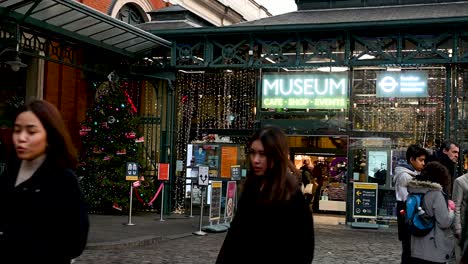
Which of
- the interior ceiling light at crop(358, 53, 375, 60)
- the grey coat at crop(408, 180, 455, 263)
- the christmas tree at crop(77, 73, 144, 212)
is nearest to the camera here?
the grey coat at crop(408, 180, 455, 263)

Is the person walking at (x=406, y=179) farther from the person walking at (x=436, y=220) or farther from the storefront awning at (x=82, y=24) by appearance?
→ the storefront awning at (x=82, y=24)

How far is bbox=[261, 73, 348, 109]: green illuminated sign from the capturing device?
693 inches

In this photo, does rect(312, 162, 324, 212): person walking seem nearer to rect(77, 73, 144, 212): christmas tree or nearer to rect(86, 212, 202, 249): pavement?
rect(86, 212, 202, 249): pavement

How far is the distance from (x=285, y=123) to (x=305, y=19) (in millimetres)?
3175

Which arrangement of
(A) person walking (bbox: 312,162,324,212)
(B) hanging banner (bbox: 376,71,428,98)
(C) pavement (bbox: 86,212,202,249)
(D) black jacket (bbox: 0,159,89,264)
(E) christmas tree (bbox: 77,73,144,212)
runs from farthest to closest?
(A) person walking (bbox: 312,162,324,212) → (E) christmas tree (bbox: 77,73,144,212) → (B) hanging banner (bbox: 376,71,428,98) → (C) pavement (bbox: 86,212,202,249) → (D) black jacket (bbox: 0,159,89,264)

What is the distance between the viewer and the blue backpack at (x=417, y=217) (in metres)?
6.23

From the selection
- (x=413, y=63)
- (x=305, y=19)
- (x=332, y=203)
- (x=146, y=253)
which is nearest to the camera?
(x=146, y=253)

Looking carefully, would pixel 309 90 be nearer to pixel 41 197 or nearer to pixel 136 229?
pixel 136 229

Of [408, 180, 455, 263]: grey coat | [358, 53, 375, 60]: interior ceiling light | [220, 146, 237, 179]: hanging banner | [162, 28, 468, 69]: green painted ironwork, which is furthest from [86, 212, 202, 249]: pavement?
[408, 180, 455, 263]: grey coat

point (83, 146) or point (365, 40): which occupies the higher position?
point (365, 40)

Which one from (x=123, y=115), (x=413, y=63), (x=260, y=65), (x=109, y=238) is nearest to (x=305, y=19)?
(x=260, y=65)

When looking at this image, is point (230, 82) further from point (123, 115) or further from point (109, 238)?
point (109, 238)

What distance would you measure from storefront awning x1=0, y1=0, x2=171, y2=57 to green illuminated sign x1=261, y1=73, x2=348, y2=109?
129 inches

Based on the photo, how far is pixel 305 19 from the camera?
1900 cm
